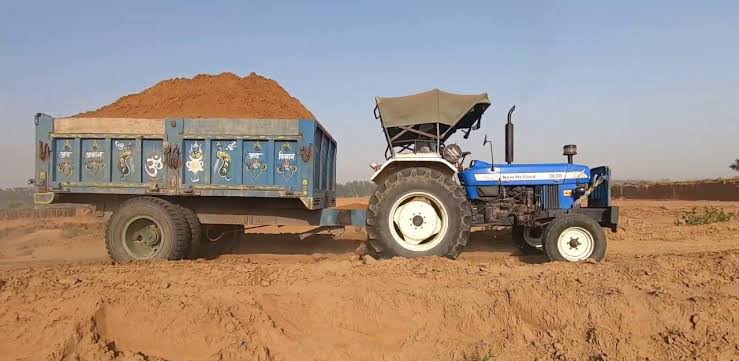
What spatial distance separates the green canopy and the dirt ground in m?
2.28

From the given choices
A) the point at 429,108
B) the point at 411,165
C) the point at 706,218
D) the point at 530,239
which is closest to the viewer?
the point at 411,165

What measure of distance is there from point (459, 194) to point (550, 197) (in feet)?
5.31

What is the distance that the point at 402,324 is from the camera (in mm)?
4273

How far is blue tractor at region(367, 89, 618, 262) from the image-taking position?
20.3 ft

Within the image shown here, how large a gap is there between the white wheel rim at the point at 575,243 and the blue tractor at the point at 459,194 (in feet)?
0.04

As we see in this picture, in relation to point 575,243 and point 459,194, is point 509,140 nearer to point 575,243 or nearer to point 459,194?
point 459,194

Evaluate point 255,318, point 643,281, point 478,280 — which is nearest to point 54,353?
point 255,318

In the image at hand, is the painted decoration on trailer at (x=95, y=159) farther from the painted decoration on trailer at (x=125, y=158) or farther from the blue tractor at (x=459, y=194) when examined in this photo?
the blue tractor at (x=459, y=194)

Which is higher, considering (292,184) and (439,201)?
(292,184)

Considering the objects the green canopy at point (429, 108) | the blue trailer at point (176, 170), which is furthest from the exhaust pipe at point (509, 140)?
the blue trailer at point (176, 170)

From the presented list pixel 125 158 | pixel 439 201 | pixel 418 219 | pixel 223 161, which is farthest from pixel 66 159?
pixel 439 201

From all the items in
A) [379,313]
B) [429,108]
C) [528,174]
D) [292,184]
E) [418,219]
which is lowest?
[379,313]

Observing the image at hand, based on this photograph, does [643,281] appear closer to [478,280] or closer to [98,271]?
[478,280]

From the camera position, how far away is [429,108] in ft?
22.1
